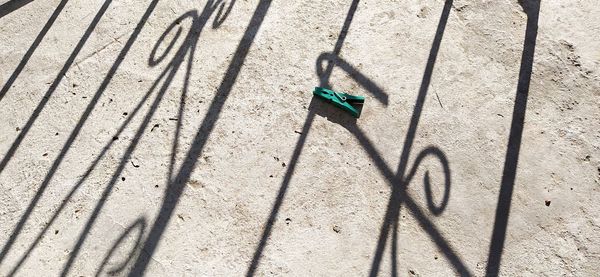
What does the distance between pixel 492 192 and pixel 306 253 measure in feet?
3.97

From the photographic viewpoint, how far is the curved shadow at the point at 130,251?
2.91 meters

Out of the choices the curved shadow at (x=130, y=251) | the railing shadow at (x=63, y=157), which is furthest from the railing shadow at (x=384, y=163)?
the railing shadow at (x=63, y=157)

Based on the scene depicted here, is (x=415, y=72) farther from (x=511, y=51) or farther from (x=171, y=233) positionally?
(x=171, y=233)

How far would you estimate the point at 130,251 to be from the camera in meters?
2.96

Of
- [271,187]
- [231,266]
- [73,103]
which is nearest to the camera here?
[231,266]

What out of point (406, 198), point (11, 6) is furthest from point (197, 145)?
point (11, 6)

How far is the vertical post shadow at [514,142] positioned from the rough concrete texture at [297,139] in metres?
0.01

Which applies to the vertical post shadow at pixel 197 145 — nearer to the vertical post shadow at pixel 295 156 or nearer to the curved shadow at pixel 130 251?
the curved shadow at pixel 130 251

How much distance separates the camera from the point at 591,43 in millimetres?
3494

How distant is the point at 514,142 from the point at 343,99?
113 cm

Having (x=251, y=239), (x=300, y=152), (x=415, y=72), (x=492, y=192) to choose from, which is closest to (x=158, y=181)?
(x=251, y=239)

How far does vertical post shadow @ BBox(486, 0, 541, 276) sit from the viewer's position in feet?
9.77

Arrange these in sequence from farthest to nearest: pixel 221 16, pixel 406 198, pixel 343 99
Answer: pixel 221 16
pixel 343 99
pixel 406 198

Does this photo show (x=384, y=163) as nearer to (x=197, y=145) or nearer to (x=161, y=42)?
(x=197, y=145)
